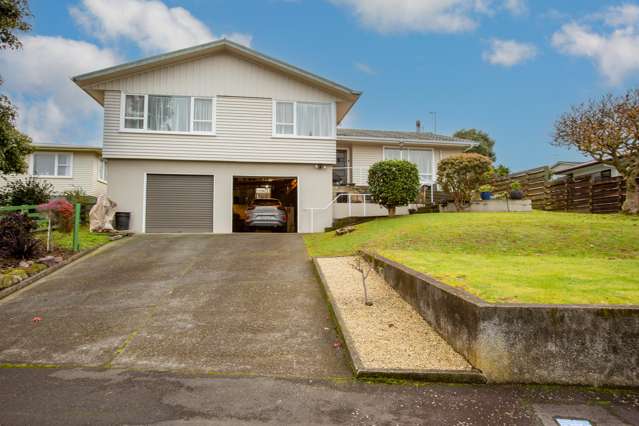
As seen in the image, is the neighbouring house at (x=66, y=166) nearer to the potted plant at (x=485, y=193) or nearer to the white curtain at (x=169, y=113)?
the white curtain at (x=169, y=113)

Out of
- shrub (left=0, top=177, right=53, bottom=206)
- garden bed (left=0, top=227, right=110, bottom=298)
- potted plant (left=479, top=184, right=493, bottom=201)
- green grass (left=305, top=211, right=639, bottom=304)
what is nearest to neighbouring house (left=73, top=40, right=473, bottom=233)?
garden bed (left=0, top=227, right=110, bottom=298)

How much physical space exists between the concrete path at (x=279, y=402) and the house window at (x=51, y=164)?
2429cm

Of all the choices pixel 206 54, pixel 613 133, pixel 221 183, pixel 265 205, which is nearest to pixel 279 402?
pixel 265 205

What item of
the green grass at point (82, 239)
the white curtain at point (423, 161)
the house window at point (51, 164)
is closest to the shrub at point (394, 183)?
the white curtain at point (423, 161)

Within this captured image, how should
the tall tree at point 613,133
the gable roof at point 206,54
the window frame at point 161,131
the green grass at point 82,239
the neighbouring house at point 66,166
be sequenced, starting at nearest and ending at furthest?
1. the green grass at point 82,239
2. the tall tree at point 613,133
3. the gable roof at point 206,54
4. the window frame at point 161,131
5. the neighbouring house at point 66,166

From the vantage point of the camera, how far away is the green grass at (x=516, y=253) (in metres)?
4.75

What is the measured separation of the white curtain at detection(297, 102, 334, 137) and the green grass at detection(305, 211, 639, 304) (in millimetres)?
4782

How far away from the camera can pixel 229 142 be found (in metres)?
15.7

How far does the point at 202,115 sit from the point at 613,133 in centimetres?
1536

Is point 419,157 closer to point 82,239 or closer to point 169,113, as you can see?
point 169,113

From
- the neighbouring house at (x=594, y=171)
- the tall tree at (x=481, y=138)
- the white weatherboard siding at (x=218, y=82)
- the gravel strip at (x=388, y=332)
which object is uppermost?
the tall tree at (x=481, y=138)

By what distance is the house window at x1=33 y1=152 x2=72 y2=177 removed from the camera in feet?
78.7

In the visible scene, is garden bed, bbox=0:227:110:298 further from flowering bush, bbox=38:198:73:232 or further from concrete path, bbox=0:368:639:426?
concrete path, bbox=0:368:639:426

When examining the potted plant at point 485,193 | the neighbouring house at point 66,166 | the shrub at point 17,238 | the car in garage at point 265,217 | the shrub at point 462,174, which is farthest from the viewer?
the neighbouring house at point 66,166
